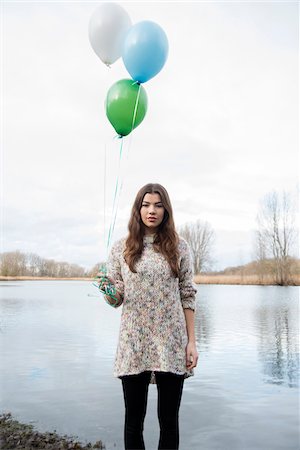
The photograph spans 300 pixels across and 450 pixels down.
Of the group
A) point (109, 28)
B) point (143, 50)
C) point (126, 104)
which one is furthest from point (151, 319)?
point (109, 28)

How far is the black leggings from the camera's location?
7.43ft

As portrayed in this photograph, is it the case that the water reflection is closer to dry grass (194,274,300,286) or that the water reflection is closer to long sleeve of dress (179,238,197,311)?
long sleeve of dress (179,238,197,311)

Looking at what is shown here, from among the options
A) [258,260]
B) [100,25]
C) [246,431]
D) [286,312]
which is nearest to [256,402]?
[246,431]

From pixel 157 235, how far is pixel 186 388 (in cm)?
318

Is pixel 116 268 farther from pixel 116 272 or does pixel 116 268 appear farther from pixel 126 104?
pixel 126 104

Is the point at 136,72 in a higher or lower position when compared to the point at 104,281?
higher

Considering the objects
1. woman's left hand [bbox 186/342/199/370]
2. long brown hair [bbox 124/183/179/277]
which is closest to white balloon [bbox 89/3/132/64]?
long brown hair [bbox 124/183/179/277]

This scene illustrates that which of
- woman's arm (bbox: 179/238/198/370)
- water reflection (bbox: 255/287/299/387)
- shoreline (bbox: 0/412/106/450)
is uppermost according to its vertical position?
woman's arm (bbox: 179/238/198/370)

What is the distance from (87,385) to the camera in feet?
16.8

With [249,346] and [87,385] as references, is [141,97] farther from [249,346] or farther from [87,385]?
[249,346]

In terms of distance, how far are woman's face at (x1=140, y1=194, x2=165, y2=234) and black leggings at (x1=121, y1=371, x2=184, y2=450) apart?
2.47 feet

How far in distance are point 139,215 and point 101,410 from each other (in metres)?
2.50

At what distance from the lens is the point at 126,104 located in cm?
325

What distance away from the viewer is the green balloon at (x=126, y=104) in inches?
128
